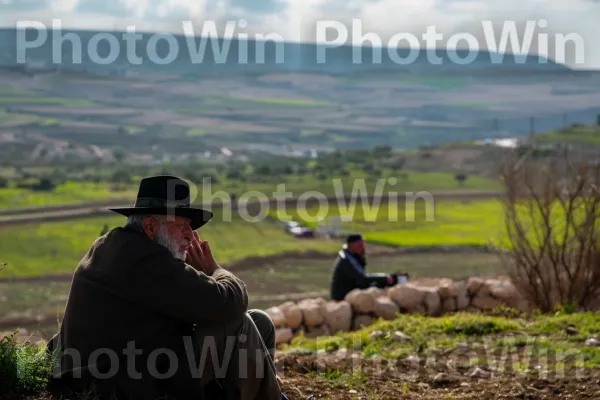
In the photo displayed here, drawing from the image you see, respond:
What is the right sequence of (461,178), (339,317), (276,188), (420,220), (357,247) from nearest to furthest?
(339,317) < (357,247) < (420,220) < (276,188) < (461,178)

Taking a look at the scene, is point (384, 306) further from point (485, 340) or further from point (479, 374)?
point (479, 374)

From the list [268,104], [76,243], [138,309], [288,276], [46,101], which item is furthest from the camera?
[268,104]

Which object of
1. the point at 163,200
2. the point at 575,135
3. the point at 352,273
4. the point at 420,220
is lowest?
the point at 420,220

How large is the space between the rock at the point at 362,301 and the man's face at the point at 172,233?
6.10m

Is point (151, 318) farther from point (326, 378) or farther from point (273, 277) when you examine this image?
point (273, 277)

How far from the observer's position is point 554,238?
33.8 ft

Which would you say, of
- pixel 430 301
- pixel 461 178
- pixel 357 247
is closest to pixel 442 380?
pixel 430 301

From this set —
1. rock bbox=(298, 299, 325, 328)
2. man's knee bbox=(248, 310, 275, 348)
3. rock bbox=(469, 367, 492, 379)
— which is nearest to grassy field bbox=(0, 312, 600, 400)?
rock bbox=(469, 367, 492, 379)

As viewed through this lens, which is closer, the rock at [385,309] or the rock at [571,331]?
the rock at [571,331]

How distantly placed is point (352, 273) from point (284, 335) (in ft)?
3.79

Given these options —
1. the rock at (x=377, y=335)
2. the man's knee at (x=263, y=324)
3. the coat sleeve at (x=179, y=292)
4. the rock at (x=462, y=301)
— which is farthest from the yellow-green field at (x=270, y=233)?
the coat sleeve at (x=179, y=292)

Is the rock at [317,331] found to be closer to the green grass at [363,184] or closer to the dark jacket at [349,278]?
the dark jacket at [349,278]

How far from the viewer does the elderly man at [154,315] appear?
4.06 m

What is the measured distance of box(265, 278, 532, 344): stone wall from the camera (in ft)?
33.5
